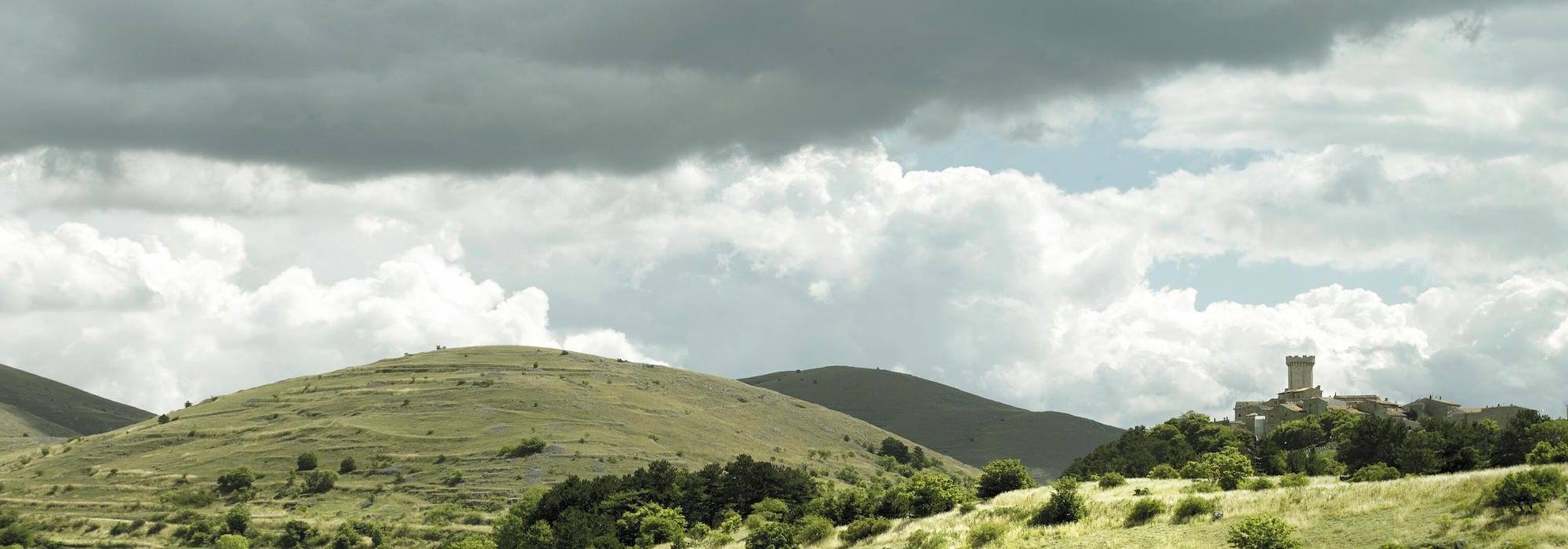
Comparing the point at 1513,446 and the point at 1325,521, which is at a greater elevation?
the point at 1513,446

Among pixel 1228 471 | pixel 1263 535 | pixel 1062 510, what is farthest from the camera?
pixel 1228 471

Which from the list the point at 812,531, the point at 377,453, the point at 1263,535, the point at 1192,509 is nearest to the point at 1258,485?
the point at 1192,509

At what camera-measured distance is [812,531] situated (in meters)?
71.8

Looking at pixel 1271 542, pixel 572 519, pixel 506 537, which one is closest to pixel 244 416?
pixel 506 537

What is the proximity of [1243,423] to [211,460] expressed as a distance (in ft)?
429

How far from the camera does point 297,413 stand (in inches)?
7466

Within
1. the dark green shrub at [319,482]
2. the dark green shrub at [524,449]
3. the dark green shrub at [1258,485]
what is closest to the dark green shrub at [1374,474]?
the dark green shrub at [1258,485]

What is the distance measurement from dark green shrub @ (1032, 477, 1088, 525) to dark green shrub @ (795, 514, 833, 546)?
15102 mm

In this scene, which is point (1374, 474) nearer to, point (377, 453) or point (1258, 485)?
point (1258, 485)

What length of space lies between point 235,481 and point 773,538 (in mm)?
110101

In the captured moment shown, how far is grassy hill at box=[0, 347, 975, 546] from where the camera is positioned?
483 feet

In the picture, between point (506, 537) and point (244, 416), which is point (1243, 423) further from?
point (244, 416)

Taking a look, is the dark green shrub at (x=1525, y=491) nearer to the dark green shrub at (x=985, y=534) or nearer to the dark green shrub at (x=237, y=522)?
the dark green shrub at (x=985, y=534)

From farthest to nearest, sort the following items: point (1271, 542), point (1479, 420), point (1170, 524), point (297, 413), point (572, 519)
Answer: point (297, 413), point (1479, 420), point (572, 519), point (1170, 524), point (1271, 542)
